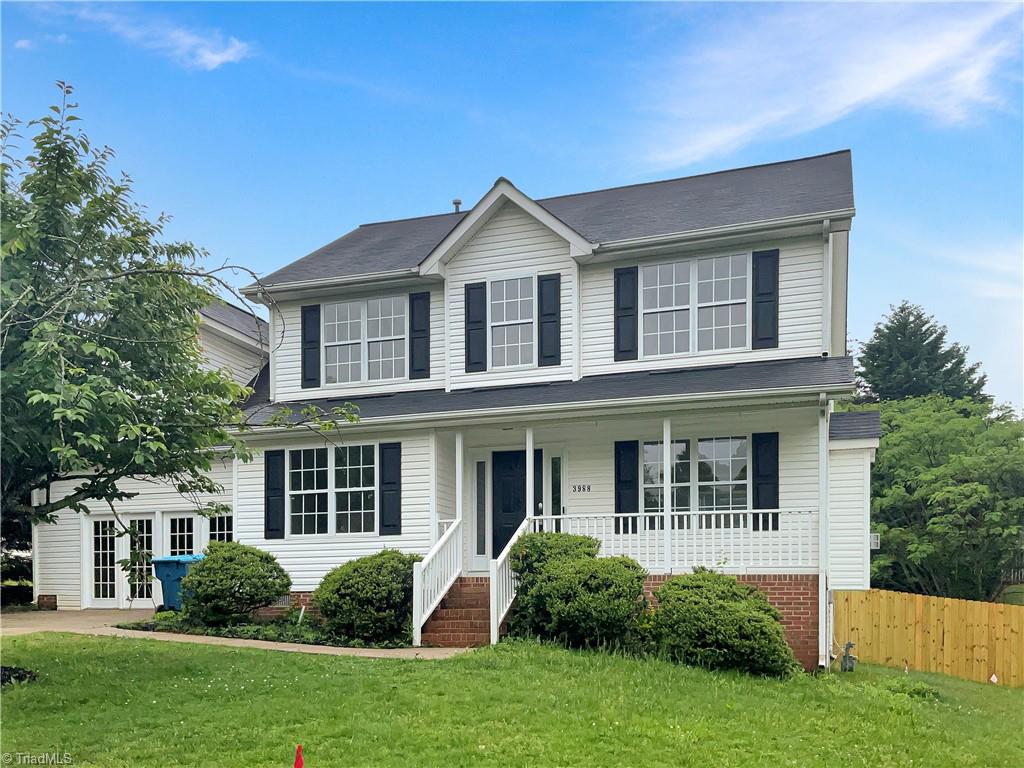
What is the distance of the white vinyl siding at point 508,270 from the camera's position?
1728 centimetres

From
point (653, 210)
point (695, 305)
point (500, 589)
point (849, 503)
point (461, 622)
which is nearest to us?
point (500, 589)

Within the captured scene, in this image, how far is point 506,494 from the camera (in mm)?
17547

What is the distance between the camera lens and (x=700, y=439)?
1625cm

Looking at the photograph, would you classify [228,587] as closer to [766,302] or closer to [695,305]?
[695,305]

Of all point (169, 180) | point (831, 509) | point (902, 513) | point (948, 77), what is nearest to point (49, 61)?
point (169, 180)

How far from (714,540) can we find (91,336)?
884cm

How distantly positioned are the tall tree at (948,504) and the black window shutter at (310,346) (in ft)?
55.7

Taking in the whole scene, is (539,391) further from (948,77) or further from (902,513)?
(902,513)

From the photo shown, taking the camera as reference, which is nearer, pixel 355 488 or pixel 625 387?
pixel 625 387

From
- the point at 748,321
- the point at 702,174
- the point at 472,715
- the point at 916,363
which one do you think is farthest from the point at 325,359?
the point at 916,363

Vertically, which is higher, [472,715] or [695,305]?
[695,305]

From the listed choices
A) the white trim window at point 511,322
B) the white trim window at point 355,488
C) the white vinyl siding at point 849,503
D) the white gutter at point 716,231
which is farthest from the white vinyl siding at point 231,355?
the white vinyl siding at point 849,503

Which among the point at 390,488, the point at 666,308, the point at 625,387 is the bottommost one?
the point at 390,488

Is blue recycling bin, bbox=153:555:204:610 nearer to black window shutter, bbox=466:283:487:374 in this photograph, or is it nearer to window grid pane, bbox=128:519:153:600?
window grid pane, bbox=128:519:153:600
